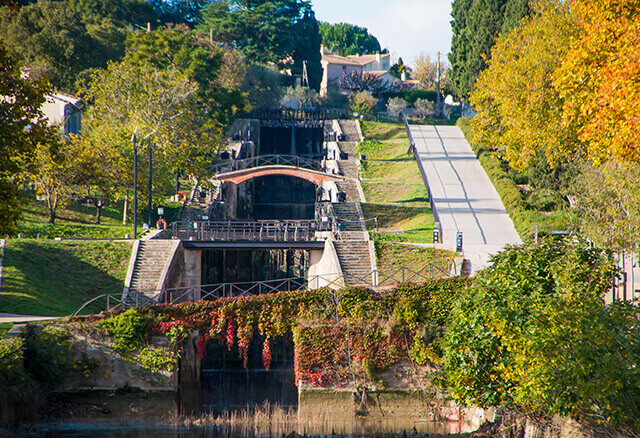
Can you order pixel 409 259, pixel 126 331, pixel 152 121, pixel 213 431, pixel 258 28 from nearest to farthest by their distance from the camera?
1. pixel 213 431
2. pixel 126 331
3. pixel 409 259
4. pixel 152 121
5. pixel 258 28

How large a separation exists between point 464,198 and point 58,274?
26393mm

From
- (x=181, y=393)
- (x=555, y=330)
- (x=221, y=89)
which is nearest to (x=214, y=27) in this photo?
(x=221, y=89)

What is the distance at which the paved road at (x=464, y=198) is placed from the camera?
108 feet

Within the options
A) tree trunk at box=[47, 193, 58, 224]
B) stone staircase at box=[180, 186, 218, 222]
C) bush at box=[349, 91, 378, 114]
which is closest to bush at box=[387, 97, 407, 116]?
bush at box=[349, 91, 378, 114]

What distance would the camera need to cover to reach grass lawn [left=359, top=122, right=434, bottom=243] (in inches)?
1382

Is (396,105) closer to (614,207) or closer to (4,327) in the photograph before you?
(614,207)

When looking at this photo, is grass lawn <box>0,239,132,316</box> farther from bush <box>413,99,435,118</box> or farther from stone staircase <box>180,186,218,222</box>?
bush <box>413,99,435,118</box>

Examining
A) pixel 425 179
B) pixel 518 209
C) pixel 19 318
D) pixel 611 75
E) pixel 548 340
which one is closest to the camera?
pixel 548 340

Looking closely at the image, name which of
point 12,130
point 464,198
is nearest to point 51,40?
point 464,198

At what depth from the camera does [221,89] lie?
56.0 meters

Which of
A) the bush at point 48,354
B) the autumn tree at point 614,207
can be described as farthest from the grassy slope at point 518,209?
the bush at point 48,354

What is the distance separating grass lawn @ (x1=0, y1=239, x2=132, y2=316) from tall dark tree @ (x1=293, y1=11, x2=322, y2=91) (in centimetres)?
5365

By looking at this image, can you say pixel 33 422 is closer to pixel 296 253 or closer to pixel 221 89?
pixel 296 253

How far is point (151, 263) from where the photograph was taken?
94.4 ft
